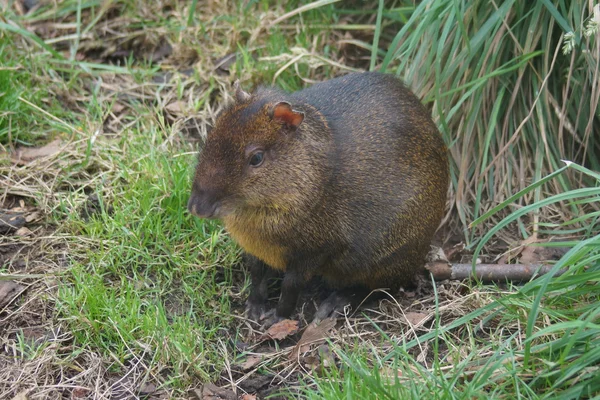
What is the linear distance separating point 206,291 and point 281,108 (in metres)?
1.32

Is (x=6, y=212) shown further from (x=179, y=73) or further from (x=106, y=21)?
(x=106, y=21)

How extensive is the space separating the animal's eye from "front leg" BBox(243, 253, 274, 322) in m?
0.82

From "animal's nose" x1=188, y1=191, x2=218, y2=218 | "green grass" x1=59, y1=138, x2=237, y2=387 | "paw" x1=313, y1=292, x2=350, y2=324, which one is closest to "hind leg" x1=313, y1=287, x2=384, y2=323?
"paw" x1=313, y1=292, x2=350, y2=324

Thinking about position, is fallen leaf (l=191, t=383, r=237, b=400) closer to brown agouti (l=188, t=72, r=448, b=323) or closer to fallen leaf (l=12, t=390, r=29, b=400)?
brown agouti (l=188, t=72, r=448, b=323)

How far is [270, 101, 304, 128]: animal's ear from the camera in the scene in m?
4.37

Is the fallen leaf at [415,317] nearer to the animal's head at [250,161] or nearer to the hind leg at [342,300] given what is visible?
the hind leg at [342,300]

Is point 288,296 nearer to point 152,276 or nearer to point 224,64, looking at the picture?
point 152,276

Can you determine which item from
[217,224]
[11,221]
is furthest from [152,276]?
[11,221]

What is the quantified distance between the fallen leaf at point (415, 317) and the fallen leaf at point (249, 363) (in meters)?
0.91

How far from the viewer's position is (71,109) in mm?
6277

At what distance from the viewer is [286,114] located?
14.5ft

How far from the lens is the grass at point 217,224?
405 cm

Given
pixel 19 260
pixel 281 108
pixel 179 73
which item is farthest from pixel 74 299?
pixel 179 73

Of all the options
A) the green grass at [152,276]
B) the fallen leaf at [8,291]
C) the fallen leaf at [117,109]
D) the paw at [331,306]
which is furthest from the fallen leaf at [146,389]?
the fallen leaf at [117,109]
